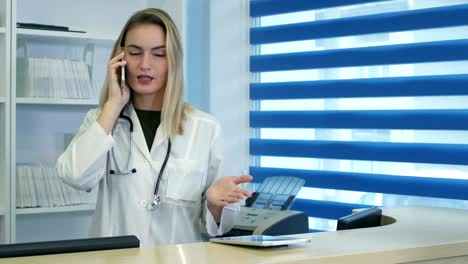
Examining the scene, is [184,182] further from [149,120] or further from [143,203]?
[149,120]

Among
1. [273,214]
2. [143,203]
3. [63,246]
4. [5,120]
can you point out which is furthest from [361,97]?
[63,246]

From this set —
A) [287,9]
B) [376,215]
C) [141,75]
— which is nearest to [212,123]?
[141,75]

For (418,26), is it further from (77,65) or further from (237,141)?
(77,65)

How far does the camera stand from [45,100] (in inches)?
141

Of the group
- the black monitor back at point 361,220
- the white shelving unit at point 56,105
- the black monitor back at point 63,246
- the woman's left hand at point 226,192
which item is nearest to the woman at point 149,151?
the woman's left hand at point 226,192

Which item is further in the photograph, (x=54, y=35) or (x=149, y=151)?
(x=54, y=35)

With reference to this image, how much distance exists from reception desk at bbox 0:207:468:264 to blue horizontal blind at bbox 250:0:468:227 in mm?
1001

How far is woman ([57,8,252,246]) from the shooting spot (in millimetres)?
2576

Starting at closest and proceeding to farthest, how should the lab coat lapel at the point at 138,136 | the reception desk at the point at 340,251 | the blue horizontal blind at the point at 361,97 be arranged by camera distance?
1. the reception desk at the point at 340,251
2. the lab coat lapel at the point at 138,136
3. the blue horizontal blind at the point at 361,97

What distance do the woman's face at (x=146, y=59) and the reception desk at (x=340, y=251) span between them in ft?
2.99

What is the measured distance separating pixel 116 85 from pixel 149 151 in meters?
0.27

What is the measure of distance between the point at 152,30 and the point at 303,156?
4.76 ft

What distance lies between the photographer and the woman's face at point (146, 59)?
8.82 ft

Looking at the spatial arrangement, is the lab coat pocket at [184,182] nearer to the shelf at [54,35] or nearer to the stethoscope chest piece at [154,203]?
the stethoscope chest piece at [154,203]
